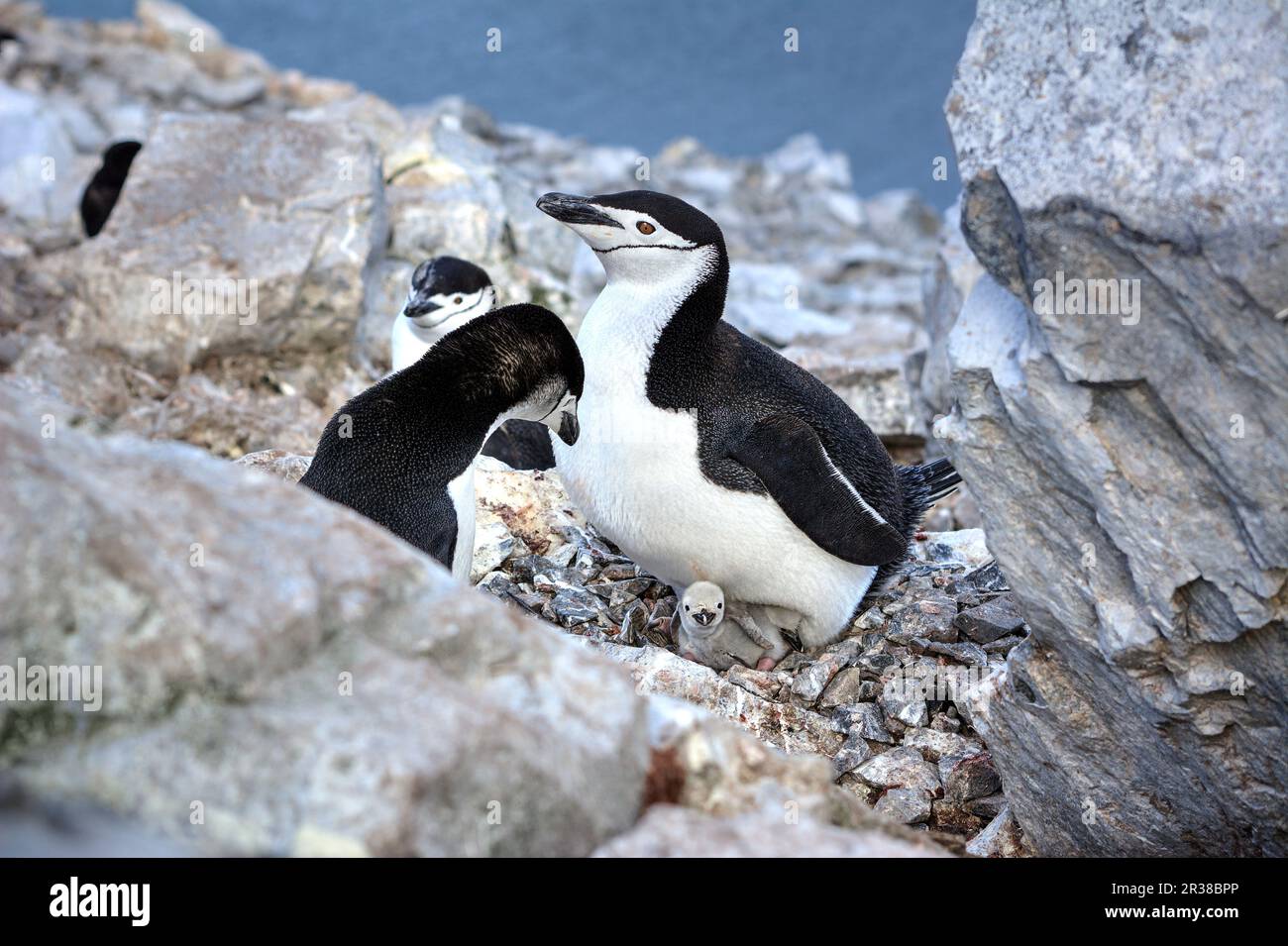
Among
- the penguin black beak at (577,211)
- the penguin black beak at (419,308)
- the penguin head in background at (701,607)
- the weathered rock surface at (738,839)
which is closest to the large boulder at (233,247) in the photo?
the penguin black beak at (419,308)

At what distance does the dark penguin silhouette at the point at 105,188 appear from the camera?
8.67 m

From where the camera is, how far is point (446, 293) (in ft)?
21.7

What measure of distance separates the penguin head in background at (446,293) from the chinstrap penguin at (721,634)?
2.38m

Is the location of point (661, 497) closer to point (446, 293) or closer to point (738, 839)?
point (738, 839)

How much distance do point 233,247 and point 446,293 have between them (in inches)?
60.9

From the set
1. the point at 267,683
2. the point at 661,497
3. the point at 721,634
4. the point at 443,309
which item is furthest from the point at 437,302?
the point at 267,683

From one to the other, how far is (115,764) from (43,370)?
5.77m

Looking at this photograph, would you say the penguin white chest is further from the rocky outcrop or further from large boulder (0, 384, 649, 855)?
large boulder (0, 384, 649, 855)

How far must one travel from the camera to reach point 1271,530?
271 cm

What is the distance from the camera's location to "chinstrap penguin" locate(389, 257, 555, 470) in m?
6.18
